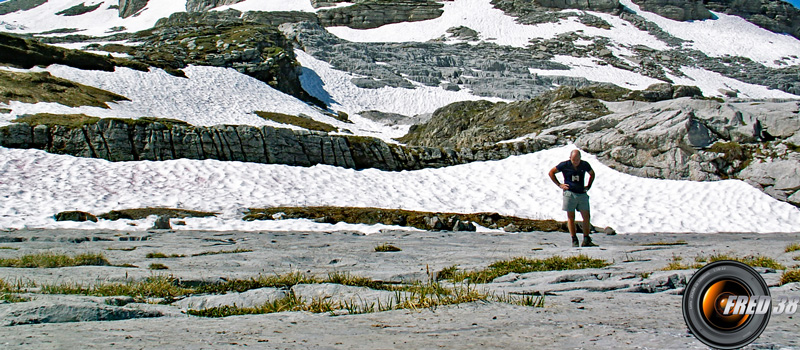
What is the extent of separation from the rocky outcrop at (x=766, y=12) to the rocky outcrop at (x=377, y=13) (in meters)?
86.7

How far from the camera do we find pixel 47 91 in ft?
118

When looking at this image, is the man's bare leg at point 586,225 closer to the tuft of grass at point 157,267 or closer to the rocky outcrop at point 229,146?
the tuft of grass at point 157,267

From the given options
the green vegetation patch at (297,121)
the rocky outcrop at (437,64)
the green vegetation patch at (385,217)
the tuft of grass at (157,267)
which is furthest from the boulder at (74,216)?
the rocky outcrop at (437,64)

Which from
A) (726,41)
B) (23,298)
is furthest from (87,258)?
(726,41)

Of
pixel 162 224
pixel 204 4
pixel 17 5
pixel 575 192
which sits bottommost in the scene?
pixel 162 224

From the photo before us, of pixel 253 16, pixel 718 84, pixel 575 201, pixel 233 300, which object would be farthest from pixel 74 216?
pixel 253 16

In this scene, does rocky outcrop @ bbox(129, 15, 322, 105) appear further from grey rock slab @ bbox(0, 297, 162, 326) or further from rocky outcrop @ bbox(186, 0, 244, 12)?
rocky outcrop @ bbox(186, 0, 244, 12)

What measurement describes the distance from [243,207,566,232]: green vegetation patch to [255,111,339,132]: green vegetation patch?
2549 cm

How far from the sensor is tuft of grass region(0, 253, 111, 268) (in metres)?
7.48

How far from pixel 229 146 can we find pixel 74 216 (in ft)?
33.6

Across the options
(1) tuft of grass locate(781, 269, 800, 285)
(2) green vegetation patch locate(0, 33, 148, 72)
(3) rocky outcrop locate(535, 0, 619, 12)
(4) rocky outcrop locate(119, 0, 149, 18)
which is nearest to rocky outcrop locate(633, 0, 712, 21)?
(3) rocky outcrop locate(535, 0, 619, 12)

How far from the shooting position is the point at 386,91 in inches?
2911

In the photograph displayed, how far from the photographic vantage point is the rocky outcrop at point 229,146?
23.9 metres

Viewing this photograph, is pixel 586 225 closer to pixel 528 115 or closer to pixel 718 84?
pixel 528 115
